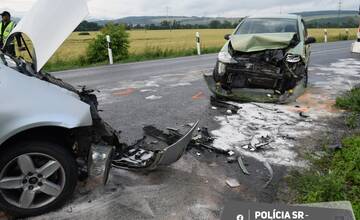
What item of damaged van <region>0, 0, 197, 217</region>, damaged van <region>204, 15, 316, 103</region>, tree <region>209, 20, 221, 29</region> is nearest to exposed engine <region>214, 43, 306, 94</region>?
damaged van <region>204, 15, 316, 103</region>

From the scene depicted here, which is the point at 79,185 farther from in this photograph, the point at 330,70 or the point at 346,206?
the point at 330,70

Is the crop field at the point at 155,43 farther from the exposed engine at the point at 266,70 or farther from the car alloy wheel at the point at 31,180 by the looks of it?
the car alloy wheel at the point at 31,180

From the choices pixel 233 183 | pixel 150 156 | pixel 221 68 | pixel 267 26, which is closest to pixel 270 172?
pixel 233 183

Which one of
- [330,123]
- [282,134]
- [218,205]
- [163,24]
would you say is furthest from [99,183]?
[163,24]

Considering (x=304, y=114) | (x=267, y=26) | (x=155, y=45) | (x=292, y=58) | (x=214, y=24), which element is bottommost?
(x=214, y=24)

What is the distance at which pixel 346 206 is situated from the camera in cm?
236

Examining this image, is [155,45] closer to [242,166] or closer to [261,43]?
[261,43]

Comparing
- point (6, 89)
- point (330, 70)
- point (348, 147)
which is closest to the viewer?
point (6, 89)

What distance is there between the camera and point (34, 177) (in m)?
3.32

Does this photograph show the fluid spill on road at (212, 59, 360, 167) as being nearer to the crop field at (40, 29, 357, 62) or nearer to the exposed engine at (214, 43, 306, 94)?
the exposed engine at (214, 43, 306, 94)

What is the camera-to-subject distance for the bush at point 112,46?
1758cm

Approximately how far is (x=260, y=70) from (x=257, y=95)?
0.47 meters

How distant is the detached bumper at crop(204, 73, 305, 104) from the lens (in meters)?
7.16

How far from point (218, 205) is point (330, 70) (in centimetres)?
961
